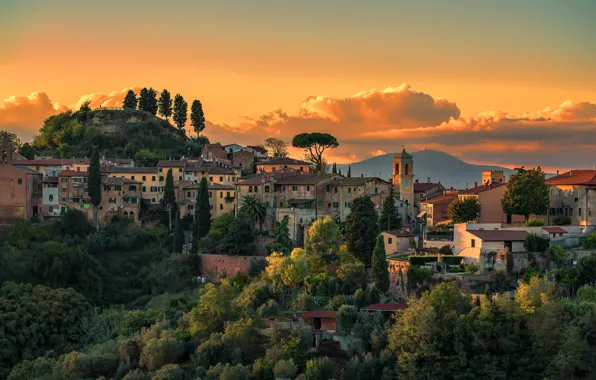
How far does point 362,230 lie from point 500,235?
26.0 feet

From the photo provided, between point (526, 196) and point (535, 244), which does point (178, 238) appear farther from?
point (535, 244)

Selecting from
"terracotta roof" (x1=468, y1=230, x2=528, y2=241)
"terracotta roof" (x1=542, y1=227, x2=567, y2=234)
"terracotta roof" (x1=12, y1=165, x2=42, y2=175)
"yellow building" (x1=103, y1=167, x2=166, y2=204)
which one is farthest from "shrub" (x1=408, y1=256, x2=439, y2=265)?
"terracotta roof" (x1=12, y1=165, x2=42, y2=175)

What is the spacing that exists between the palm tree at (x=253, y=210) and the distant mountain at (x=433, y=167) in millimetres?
40848

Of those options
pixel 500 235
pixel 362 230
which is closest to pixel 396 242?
pixel 362 230

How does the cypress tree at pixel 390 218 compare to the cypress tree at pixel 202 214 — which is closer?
the cypress tree at pixel 390 218

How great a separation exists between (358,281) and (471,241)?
20.7 feet

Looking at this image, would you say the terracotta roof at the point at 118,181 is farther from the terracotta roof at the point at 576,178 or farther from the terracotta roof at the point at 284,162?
the terracotta roof at the point at 576,178

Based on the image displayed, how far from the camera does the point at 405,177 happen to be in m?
68.0

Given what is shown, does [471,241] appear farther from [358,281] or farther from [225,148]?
[225,148]

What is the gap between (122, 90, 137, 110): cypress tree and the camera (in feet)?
331

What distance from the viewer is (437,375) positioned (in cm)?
4075

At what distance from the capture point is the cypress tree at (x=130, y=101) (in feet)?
331

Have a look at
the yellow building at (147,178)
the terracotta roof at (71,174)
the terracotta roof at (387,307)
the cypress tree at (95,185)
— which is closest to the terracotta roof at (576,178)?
the terracotta roof at (387,307)

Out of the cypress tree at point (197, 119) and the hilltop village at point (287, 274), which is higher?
the cypress tree at point (197, 119)
